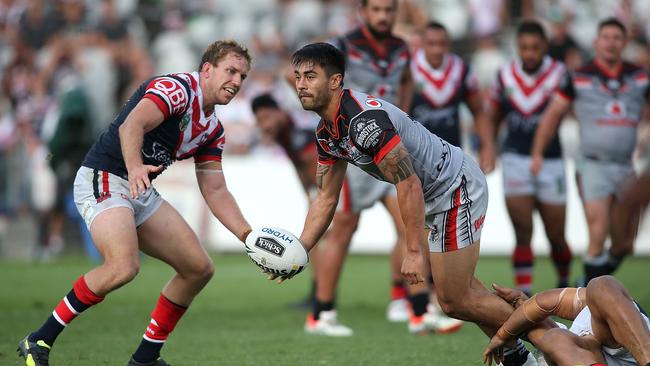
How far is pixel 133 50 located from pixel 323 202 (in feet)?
49.3

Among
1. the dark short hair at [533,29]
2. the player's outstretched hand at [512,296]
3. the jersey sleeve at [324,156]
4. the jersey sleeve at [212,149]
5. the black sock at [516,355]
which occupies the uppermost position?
the dark short hair at [533,29]

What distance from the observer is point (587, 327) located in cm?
596

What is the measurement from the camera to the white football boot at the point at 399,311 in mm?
10664

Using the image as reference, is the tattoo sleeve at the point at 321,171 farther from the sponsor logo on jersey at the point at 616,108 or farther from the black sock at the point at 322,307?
the sponsor logo on jersey at the point at 616,108

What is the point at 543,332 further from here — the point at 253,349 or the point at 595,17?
the point at 595,17

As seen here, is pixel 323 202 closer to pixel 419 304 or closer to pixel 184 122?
pixel 184 122

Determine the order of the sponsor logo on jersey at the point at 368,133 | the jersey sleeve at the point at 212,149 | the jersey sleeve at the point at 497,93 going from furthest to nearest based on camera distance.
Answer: the jersey sleeve at the point at 497,93
the jersey sleeve at the point at 212,149
the sponsor logo on jersey at the point at 368,133

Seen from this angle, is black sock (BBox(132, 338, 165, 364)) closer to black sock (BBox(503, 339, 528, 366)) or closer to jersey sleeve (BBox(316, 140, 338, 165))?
jersey sleeve (BBox(316, 140, 338, 165))

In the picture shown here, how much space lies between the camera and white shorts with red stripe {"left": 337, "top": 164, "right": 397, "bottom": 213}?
981cm

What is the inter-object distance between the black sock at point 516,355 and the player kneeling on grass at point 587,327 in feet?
0.64

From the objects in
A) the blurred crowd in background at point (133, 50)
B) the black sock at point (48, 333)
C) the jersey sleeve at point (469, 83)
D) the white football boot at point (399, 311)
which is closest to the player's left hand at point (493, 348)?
the black sock at point (48, 333)

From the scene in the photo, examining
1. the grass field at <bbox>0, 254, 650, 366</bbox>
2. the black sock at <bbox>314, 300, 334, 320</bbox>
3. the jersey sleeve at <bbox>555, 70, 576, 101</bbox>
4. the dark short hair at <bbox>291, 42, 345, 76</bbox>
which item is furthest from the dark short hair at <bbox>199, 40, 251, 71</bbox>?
the jersey sleeve at <bbox>555, 70, 576, 101</bbox>

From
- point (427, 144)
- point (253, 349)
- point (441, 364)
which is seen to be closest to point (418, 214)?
point (427, 144)

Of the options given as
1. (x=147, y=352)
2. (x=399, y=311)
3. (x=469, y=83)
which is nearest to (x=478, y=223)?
(x=147, y=352)
